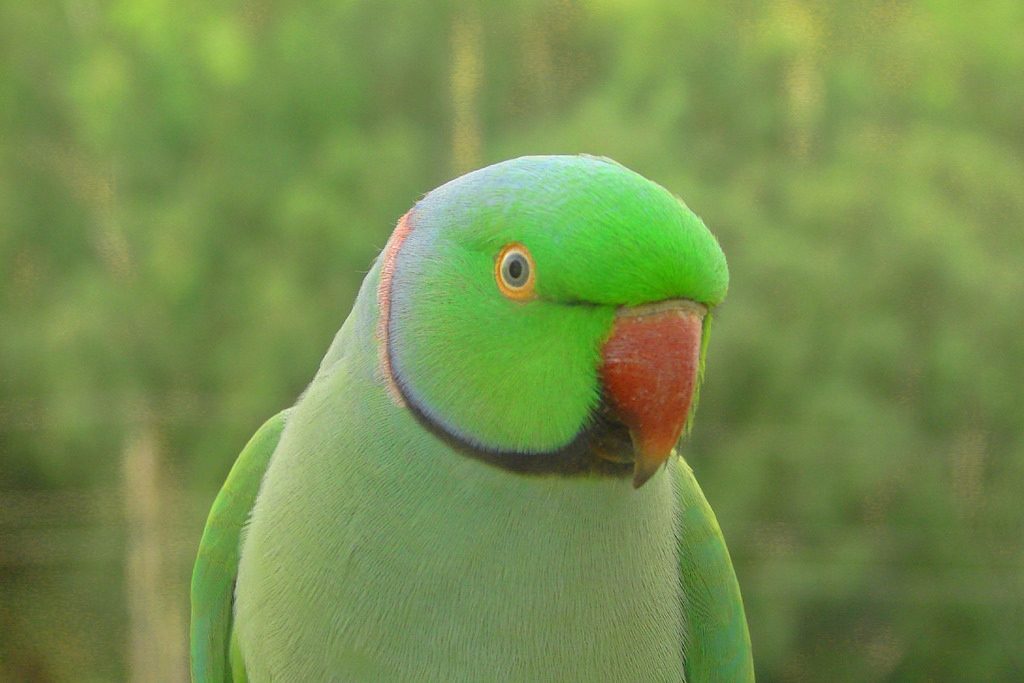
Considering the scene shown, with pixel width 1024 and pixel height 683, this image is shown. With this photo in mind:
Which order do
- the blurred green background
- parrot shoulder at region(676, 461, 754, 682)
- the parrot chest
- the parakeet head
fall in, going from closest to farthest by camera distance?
the parakeet head
the parrot chest
parrot shoulder at region(676, 461, 754, 682)
the blurred green background

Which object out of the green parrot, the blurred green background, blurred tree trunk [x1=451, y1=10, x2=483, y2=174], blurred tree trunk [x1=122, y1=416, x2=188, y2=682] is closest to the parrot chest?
the green parrot

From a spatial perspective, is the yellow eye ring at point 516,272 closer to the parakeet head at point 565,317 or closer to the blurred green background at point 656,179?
the parakeet head at point 565,317

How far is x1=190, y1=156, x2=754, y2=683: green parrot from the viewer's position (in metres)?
Answer: 0.82

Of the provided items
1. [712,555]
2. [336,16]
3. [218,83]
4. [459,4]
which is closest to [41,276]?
[218,83]

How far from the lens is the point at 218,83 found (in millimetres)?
3412

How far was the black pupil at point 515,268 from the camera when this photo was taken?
84 cm

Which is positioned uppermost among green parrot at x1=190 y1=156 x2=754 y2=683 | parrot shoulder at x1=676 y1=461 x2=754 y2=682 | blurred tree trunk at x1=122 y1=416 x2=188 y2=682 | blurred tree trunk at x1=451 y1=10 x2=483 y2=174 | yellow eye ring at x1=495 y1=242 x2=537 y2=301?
blurred tree trunk at x1=451 y1=10 x2=483 y2=174

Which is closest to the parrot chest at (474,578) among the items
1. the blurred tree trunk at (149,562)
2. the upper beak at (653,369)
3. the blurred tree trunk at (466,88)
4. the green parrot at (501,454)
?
the green parrot at (501,454)

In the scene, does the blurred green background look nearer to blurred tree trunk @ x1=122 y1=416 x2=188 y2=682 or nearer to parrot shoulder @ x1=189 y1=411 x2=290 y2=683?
blurred tree trunk @ x1=122 y1=416 x2=188 y2=682

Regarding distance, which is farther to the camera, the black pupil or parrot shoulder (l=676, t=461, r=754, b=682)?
parrot shoulder (l=676, t=461, r=754, b=682)

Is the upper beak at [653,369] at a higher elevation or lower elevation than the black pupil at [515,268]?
lower

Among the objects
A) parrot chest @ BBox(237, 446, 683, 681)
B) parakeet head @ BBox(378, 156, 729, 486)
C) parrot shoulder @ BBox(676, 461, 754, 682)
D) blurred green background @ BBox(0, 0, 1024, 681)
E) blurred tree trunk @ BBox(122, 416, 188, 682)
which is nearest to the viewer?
parakeet head @ BBox(378, 156, 729, 486)

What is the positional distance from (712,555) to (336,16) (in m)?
2.76

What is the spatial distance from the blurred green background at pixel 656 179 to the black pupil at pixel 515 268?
8.05ft
